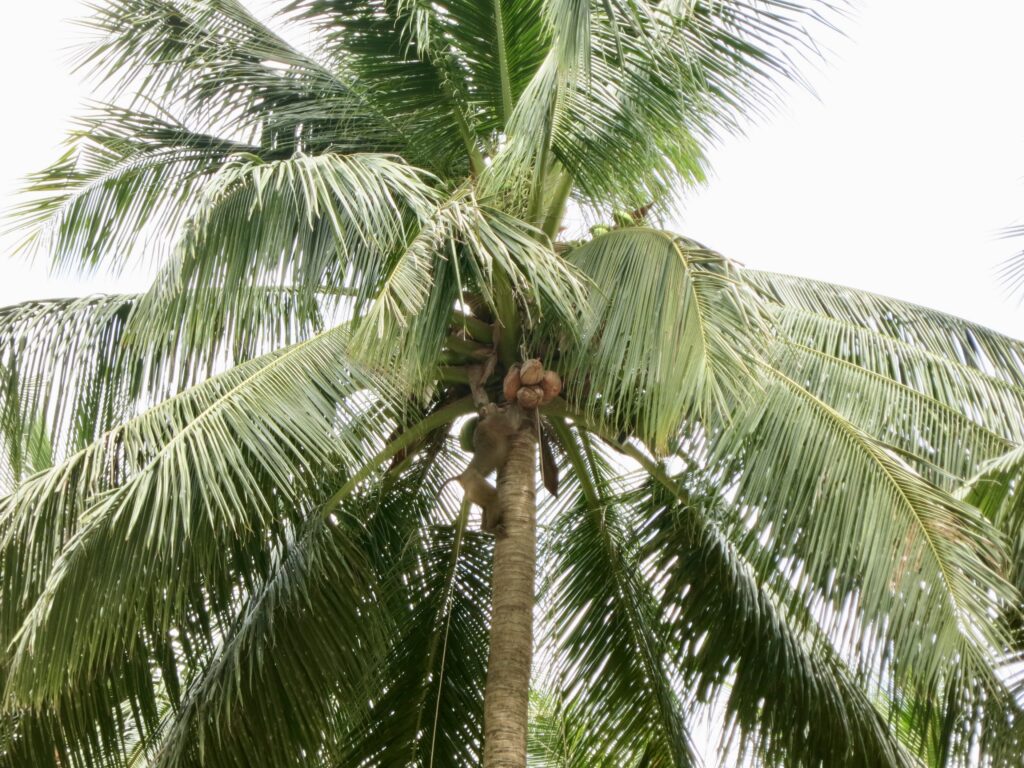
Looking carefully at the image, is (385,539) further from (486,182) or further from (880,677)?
(880,677)

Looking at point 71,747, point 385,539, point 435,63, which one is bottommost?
point 71,747

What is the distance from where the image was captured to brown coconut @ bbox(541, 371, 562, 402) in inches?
255

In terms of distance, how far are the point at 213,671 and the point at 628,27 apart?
3975 mm

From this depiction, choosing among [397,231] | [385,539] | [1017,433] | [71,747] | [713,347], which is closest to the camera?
[713,347]

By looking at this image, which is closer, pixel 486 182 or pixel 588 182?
pixel 486 182

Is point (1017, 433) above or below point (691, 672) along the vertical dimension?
above

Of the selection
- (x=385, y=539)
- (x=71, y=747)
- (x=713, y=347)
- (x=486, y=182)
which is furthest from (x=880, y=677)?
(x=71, y=747)

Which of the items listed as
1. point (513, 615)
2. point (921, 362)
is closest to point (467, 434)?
point (513, 615)

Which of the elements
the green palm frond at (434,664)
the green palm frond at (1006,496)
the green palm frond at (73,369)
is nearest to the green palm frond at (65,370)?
the green palm frond at (73,369)

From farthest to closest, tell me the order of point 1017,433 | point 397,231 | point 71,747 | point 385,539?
1. point 385,539
2. point 1017,433
3. point 71,747
4. point 397,231

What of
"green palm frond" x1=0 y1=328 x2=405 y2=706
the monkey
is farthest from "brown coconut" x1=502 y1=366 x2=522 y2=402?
"green palm frond" x1=0 y1=328 x2=405 y2=706

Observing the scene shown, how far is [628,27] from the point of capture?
682 cm

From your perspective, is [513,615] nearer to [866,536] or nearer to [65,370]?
[866,536]

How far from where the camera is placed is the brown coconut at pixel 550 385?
649 cm
